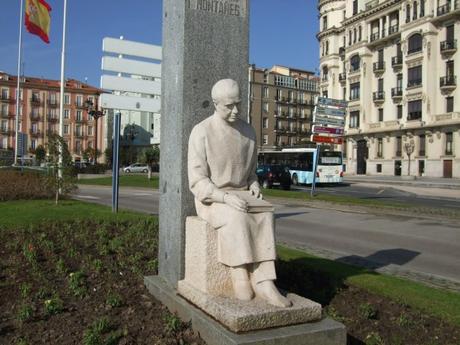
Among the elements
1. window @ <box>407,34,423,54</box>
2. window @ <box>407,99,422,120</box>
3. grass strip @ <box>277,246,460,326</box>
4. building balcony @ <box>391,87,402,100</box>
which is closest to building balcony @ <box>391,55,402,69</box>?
window @ <box>407,34,423,54</box>

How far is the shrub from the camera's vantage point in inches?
603

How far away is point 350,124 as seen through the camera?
214ft

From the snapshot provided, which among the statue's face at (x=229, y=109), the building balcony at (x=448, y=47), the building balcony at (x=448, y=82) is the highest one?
the building balcony at (x=448, y=47)

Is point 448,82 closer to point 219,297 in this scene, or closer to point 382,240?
point 382,240

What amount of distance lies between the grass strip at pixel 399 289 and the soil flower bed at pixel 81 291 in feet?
7.98

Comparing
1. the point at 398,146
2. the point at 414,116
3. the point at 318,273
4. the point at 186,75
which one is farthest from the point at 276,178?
the point at 398,146

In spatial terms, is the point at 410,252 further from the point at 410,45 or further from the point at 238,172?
the point at 410,45

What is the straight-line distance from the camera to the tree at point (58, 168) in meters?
14.1

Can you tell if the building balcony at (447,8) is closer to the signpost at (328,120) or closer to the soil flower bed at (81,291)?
the signpost at (328,120)

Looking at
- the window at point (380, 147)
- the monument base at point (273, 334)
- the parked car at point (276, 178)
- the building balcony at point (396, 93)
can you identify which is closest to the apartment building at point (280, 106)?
the window at point (380, 147)

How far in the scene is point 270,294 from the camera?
3.83 meters

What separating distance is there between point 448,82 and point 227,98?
2050 inches

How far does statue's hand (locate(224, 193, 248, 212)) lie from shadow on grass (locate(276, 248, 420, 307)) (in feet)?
6.31

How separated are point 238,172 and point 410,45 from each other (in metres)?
57.0
